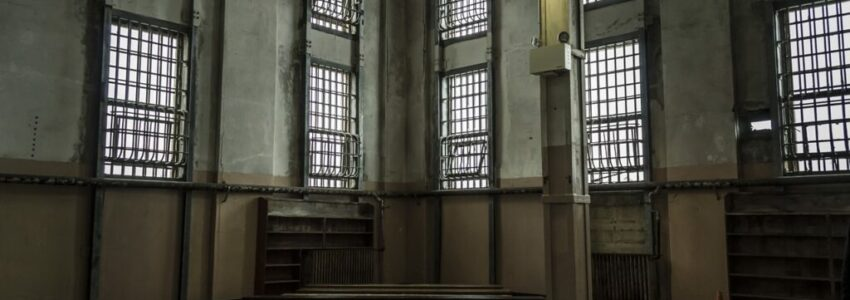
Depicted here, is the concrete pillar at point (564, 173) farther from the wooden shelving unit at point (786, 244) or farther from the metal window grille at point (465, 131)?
the metal window grille at point (465, 131)

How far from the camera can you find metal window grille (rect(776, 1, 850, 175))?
949 cm

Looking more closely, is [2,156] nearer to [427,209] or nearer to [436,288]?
[436,288]

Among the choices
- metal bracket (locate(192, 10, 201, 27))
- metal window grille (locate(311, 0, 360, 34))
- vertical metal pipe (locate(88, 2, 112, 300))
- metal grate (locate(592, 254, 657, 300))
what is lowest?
metal grate (locate(592, 254, 657, 300))

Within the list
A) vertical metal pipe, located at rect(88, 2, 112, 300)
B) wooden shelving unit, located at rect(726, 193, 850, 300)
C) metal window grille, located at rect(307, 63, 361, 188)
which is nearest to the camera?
wooden shelving unit, located at rect(726, 193, 850, 300)

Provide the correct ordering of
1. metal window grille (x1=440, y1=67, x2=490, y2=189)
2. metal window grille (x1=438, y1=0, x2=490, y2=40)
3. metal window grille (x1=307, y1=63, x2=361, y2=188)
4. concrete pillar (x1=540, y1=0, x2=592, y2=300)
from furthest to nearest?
metal window grille (x1=438, y1=0, x2=490, y2=40) → metal window grille (x1=440, y1=67, x2=490, y2=189) → metal window grille (x1=307, y1=63, x2=361, y2=188) → concrete pillar (x1=540, y1=0, x2=592, y2=300)

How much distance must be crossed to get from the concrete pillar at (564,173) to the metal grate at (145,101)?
5.82 meters

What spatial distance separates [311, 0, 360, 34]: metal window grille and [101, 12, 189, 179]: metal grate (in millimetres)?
2805

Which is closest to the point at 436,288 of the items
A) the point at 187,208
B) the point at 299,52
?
the point at 187,208

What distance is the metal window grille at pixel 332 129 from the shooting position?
42.1ft

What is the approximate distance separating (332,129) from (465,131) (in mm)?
2629

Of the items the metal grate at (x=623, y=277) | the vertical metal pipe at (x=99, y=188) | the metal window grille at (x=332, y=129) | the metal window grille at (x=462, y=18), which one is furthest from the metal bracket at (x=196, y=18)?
the metal grate at (x=623, y=277)

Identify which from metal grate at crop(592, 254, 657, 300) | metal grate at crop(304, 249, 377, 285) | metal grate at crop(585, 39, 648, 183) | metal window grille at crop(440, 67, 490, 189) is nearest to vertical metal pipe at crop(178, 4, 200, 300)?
metal grate at crop(304, 249, 377, 285)

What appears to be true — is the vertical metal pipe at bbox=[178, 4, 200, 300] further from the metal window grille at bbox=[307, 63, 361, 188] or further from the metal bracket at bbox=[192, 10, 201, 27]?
the metal window grille at bbox=[307, 63, 361, 188]

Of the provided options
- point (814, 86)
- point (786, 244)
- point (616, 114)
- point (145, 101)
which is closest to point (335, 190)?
point (145, 101)
